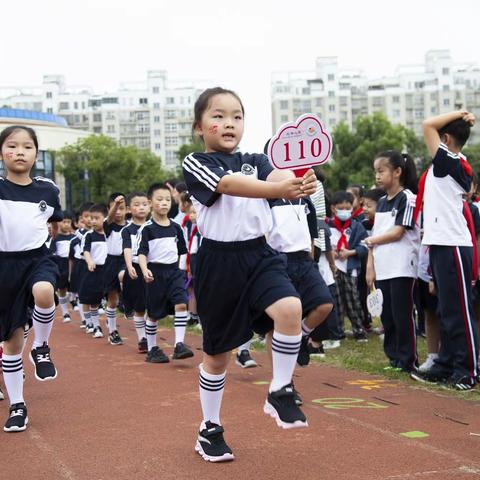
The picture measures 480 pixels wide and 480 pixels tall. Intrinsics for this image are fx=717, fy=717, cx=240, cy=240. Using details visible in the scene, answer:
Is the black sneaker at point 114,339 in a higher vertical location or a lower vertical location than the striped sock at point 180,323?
lower

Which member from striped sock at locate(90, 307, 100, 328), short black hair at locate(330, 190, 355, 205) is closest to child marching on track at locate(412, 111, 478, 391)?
short black hair at locate(330, 190, 355, 205)

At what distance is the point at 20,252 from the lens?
5.14m

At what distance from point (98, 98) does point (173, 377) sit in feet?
378

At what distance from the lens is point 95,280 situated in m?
10.9

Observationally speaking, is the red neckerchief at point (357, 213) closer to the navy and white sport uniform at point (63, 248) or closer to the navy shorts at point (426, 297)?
the navy shorts at point (426, 297)

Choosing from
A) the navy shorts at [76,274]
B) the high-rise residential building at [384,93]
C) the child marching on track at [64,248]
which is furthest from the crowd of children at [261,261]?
the high-rise residential building at [384,93]

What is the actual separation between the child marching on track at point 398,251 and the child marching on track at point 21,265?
3082 mm

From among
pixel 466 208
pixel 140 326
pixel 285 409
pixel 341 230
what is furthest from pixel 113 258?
pixel 285 409

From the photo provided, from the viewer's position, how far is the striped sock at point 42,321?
5.21m

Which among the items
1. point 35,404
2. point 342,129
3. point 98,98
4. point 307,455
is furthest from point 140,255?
point 98,98

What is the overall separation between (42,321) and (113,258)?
18.0 ft

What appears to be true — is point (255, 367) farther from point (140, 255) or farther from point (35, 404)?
point (35, 404)

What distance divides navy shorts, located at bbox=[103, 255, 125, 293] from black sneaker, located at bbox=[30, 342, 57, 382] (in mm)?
5357

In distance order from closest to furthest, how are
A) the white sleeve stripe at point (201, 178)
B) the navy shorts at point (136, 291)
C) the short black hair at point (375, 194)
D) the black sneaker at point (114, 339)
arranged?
the white sleeve stripe at point (201, 178), the short black hair at point (375, 194), the navy shorts at point (136, 291), the black sneaker at point (114, 339)
